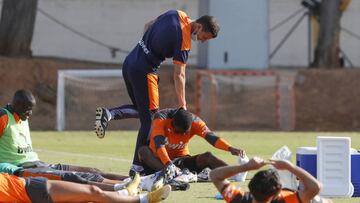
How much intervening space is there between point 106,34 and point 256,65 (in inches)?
268

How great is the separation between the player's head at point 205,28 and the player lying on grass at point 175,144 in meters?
0.90

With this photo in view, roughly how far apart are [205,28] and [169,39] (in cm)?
45

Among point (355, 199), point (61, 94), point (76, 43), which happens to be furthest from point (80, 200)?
point (76, 43)

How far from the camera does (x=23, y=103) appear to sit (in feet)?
37.5

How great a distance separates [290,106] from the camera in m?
27.8

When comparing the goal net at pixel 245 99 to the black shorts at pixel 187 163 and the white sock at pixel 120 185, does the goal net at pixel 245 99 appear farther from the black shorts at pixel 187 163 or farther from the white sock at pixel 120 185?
the white sock at pixel 120 185

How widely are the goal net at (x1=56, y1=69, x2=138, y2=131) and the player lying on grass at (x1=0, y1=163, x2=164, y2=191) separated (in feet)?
43.1

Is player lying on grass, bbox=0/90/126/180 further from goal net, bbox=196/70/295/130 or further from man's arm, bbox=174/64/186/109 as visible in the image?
goal net, bbox=196/70/295/130

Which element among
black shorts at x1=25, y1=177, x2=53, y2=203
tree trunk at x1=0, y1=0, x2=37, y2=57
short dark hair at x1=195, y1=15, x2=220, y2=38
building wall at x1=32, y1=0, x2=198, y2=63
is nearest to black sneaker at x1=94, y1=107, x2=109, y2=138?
short dark hair at x1=195, y1=15, x2=220, y2=38

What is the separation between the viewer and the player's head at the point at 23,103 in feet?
37.5

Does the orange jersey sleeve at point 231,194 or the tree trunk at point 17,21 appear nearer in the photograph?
the orange jersey sleeve at point 231,194

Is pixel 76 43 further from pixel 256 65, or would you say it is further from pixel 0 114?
pixel 0 114

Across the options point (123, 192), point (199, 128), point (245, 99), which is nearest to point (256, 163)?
point (123, 192)

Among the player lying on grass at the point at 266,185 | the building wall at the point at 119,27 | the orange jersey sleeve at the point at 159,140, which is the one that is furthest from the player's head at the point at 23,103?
the building wall at the point at 119,27
